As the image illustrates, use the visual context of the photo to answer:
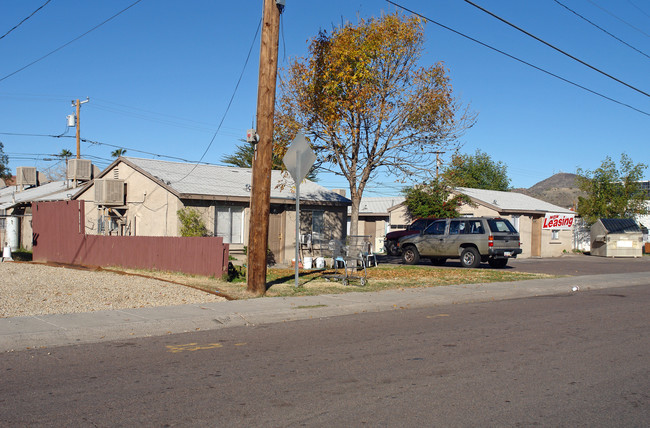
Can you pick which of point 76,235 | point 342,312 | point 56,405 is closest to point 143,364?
point 56,405

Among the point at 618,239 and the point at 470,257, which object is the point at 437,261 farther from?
the point at 618,239

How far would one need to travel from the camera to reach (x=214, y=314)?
34.0 feet

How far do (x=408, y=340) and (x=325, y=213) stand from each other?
1614 centimetres

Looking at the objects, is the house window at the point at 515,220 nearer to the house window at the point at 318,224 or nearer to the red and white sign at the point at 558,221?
the red and white sign at the point at 558,221

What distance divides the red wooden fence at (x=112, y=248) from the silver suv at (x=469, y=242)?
405 inches

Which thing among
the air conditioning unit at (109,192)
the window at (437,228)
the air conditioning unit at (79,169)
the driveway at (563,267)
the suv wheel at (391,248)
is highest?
the air conditioning unit at (79,169)

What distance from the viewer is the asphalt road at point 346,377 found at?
5.16m

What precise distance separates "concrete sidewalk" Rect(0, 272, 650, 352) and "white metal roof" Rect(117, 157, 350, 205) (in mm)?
8638

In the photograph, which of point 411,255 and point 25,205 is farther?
point 25,205

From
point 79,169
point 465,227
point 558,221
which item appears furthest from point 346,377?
point 558,221

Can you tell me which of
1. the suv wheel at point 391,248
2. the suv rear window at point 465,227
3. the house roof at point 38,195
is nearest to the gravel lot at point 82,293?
the suv rear window at point 465,227

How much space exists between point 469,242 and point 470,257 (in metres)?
0.59

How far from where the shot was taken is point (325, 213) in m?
24.6

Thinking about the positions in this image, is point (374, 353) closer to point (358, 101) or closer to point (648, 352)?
point (648, 352)
